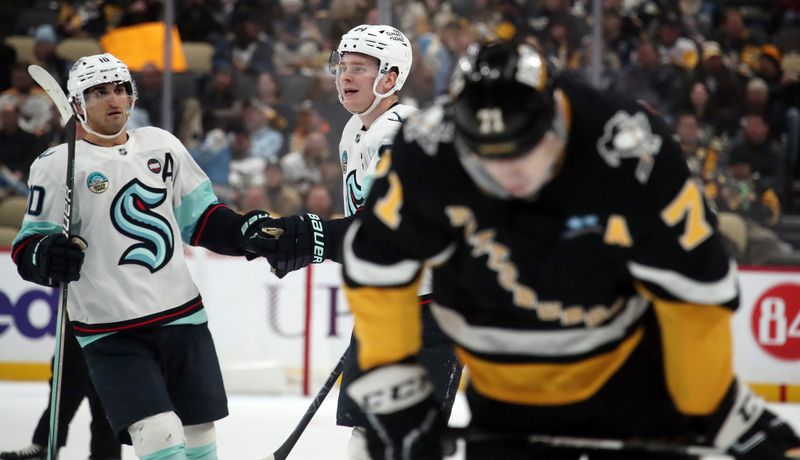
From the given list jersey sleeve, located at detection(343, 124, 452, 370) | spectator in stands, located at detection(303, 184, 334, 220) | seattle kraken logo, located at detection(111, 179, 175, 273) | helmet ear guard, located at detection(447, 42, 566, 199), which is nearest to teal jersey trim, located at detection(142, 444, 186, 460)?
seattle kraken logo, located at detection(111, 179, 175, 273)

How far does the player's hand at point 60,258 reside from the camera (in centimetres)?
275

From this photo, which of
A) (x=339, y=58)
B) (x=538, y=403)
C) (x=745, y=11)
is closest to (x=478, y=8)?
(x=745, y=11)

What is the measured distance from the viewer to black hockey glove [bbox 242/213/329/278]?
9.57ft

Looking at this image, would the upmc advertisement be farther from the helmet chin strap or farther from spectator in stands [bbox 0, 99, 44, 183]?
the helmet chin strap

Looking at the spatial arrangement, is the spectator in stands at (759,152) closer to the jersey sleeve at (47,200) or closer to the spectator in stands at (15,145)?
the spectator in stands at (15,145)

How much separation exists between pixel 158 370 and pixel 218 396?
0.63 feet

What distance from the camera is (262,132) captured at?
21.5ft

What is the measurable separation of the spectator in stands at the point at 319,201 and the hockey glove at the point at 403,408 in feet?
14.0

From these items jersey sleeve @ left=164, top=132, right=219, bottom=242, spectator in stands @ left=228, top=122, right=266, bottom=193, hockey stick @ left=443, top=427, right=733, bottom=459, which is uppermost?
jersey sleeve @ left=164, top=132, right=219, bottom=242

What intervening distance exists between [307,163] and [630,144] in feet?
15.7

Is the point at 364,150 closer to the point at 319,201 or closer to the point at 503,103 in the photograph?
the point at 503,103

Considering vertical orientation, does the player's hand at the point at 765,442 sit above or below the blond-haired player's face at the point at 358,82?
below

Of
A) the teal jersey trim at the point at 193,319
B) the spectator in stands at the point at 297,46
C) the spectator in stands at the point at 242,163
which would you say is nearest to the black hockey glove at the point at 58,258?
the teal jersey trim at the point at 193,319

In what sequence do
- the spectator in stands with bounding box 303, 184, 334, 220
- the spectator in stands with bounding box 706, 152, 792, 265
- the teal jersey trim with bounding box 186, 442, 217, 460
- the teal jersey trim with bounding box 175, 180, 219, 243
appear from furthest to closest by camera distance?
the spectator in stands with bounding box 303, 184, 334, 220 < the spectator in stands with bounding box 706, 152, 792, 265 < the teal jersey trim with bounding box 175, 180, 219, 243 < the teal jersey trim with bounding box 186, 442, 217, 460
